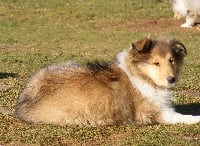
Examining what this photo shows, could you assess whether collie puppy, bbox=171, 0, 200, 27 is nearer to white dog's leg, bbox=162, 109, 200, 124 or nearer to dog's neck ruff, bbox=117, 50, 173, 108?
dog's neck ruff, bbox=117, 50, 173, 108

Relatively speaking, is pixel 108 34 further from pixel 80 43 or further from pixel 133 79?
pixel 133 79

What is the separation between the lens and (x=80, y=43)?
60.2 feet

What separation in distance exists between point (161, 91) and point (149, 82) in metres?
0.19

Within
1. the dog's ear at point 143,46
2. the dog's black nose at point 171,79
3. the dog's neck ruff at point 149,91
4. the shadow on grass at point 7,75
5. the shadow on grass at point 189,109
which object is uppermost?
the dog's ear at point 143,46

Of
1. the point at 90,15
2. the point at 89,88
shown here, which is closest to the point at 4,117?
the point at 89,88

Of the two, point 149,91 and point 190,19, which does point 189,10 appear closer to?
point 190,19

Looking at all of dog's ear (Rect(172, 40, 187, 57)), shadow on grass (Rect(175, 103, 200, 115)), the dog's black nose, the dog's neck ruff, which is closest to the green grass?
shadow on grass (Rect(175, 103, 200, 115))

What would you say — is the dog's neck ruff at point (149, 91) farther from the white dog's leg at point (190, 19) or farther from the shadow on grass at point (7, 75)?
the white dog's leg at point (190, 19)

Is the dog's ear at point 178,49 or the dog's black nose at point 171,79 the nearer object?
the dog's black nose at point 171,79

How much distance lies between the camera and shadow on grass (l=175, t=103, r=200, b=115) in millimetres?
8062

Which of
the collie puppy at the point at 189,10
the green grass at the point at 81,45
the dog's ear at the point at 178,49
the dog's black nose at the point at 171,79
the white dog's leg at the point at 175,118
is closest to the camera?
the green grass at the point at 81,45

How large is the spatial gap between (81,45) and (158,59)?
10939mm

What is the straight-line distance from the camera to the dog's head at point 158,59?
6996mm

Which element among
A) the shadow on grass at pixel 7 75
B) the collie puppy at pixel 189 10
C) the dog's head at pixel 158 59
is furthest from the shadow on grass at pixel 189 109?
the collie puppy at pixel 189 10
